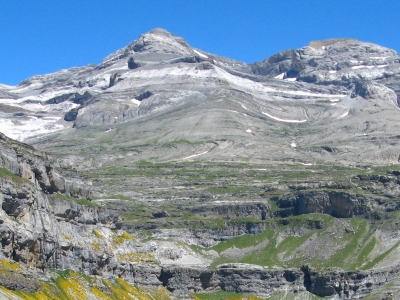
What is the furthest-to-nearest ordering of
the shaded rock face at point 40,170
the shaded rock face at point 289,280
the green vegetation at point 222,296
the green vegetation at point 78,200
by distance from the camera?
1. the shaded rock face at point 289,280
2. the green vegetation at point 222,296
3. the green vegetation at point 78,200
4. the shaded rock face at point 40,170

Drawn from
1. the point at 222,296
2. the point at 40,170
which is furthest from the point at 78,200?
the point at 222,296

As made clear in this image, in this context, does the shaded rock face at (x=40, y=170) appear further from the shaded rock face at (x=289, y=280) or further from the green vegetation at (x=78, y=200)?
the shaded rock face at (x=289, y=280)

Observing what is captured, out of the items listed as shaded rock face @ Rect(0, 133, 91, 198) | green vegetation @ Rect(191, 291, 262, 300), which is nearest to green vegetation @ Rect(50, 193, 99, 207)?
shaded rock face @ Rect(0, 133, 91, 198)

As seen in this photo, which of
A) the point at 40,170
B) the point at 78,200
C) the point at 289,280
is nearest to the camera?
the point at 40,170

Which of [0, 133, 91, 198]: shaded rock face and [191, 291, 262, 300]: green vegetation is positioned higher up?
[0, 133, 91, 198]: shaded rock face

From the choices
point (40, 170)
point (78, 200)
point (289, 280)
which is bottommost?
point (289, 280)

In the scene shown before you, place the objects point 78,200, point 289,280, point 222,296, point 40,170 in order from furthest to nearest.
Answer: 1. point 289,280
2. point 222,296
3. point 78,200
4. point 40,170

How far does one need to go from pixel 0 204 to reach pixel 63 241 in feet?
69.5

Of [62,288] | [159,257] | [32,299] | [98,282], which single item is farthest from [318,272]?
[32,299]

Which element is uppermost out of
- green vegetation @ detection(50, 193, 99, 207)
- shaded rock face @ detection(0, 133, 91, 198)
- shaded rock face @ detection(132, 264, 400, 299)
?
shaded rock face @ detection(0, 133, 91, 198)

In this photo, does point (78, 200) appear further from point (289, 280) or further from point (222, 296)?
point (289, 280)

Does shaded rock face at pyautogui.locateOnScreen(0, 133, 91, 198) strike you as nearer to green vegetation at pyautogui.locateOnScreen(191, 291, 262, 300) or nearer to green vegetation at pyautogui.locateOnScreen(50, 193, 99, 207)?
green vegetation at pyautogui.locateOnScreen(50, 193, 99, 207)

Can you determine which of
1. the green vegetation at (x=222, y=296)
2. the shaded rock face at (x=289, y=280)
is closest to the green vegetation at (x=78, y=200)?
the shaded rock face at (x=289, y=280)

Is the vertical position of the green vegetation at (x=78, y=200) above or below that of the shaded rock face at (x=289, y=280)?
above
